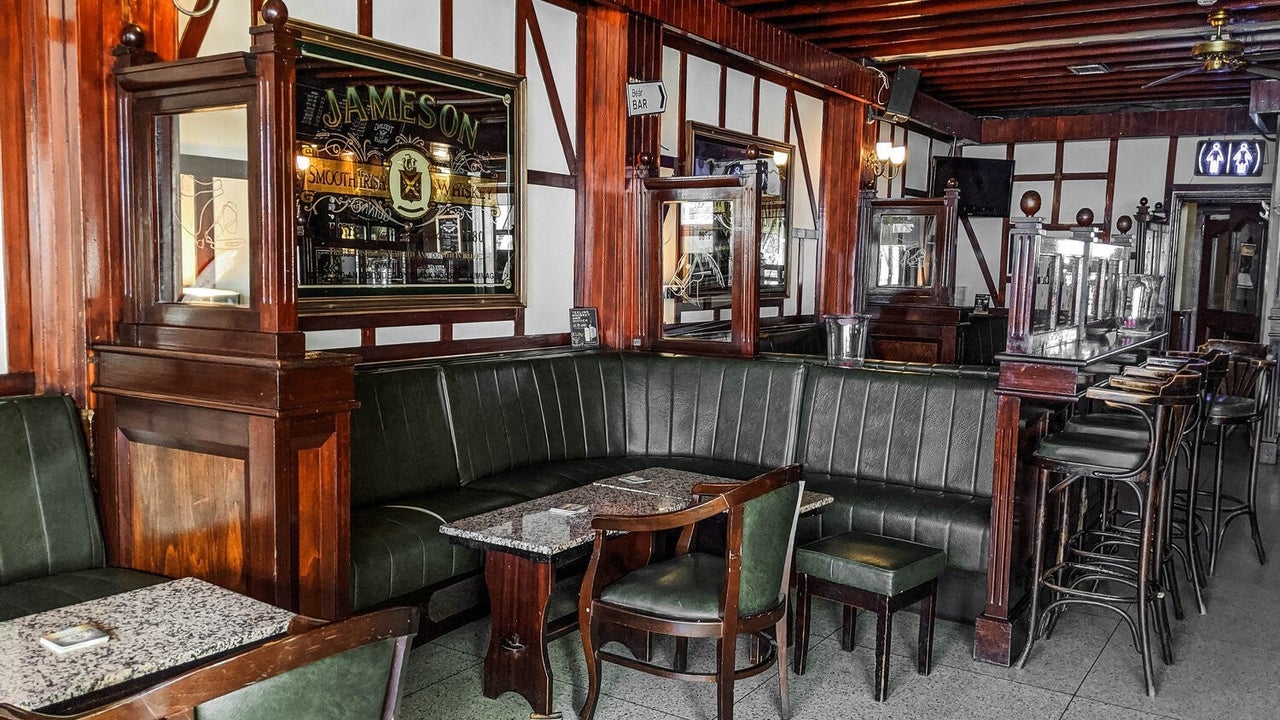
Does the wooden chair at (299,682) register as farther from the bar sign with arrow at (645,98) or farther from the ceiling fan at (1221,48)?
the ceiling fan at (1221,48)

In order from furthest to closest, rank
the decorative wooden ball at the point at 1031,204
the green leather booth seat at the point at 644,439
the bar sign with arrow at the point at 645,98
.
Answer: the bar sign with arrow at the point at 645,98 < the decorative wooden ball at the point at 1031,204 < the green leather booth seat at the point at 644,439

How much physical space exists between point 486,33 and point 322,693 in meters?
4.43

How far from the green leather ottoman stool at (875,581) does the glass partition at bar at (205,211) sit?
2323 millimetres

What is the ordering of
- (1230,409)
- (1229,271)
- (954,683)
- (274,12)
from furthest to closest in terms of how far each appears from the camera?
1. (1229,271)
2. (1230,409)
3. (954,683)
4. (274,12)

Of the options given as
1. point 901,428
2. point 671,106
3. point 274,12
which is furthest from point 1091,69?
point 274,12

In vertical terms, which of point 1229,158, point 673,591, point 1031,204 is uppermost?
point 1229,158

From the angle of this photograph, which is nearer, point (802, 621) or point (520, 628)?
point (520, 628)

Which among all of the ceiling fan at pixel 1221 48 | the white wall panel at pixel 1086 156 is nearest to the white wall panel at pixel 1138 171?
the white wall panel at pixel 1086 156

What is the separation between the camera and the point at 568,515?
3600mm

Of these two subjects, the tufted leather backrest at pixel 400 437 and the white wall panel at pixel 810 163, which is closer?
the tufted leather backrest at pixel 400 437

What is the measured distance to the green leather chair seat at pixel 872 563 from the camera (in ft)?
12.1

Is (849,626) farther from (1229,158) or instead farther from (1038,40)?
(1229,158)

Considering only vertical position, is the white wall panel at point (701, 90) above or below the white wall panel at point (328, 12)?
above

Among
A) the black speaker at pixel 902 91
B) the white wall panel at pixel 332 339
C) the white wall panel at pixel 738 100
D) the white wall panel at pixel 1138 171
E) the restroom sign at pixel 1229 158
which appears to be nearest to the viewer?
the white wall panel at pixel 332 339
